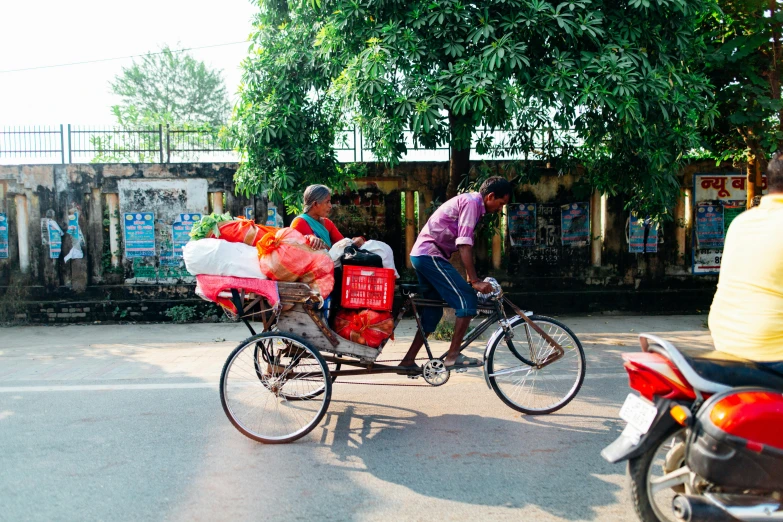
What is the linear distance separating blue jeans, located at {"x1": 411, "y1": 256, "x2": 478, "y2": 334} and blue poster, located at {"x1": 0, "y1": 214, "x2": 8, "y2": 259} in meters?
8.26

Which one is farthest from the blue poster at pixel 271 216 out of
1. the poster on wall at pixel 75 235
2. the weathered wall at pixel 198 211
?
the poster on wall at pixel 75 235

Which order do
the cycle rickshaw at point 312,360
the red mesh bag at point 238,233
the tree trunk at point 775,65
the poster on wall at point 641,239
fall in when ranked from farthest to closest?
the poster on wall at point 641,239 → the tree trunk at point 775,65 → the red mesh bag at point 238,233 → the cycle rickshaw at point 312,360

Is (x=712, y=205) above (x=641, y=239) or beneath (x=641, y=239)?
above

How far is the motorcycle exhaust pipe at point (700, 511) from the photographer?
2.48 m

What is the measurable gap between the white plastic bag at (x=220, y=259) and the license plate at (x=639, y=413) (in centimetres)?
257

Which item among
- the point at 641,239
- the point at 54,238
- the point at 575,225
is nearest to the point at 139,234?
the point at 54,238

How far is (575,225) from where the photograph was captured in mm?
9758

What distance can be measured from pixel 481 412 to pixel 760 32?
21.7ft

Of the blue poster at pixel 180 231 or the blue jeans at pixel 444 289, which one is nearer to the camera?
the blue jeans at pixel 444 289

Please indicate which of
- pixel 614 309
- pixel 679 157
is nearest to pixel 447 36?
pixel 679 157

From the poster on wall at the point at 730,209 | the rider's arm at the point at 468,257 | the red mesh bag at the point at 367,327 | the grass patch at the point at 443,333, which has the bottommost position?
the grass patch at the point at 443,333

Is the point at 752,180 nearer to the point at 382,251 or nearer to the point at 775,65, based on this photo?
the point at 775,65

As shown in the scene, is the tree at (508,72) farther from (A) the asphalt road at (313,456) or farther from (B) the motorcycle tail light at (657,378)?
(B) the motorcycle tail light at (657,378)

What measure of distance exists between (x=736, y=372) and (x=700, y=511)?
0.62 m
